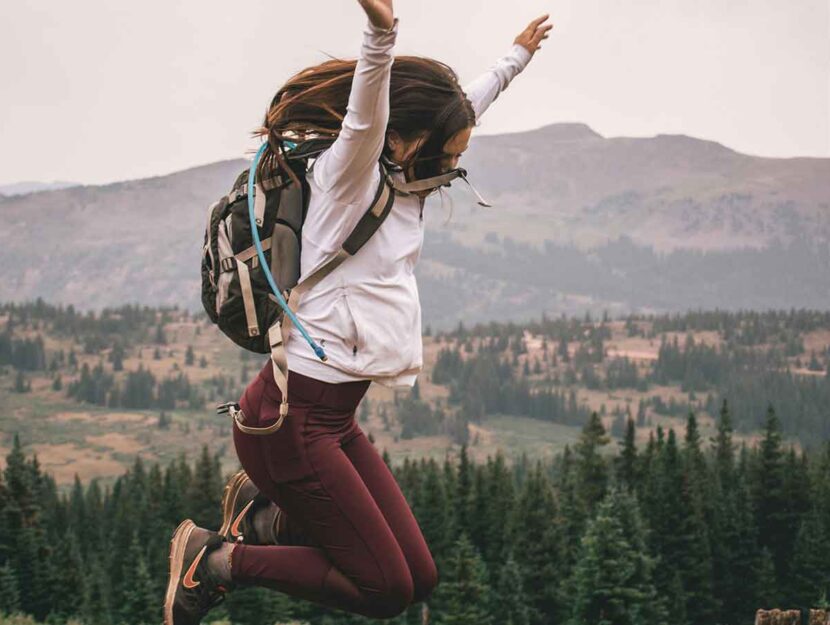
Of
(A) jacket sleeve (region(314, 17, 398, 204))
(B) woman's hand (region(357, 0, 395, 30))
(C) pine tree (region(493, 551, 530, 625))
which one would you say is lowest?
(C) pine tree (region(493, 551, 530, 625))

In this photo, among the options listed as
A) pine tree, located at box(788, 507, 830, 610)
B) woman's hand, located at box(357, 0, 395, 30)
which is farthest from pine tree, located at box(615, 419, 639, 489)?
woman's hand, located at box(357, 0, 395, 30)

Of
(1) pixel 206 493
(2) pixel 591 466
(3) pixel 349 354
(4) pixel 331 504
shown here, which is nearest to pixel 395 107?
(3) pixel 349 354

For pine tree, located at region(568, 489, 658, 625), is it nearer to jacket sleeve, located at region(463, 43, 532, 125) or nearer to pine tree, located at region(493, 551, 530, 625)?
pine tree, located at region(493, 551, 530, 625)

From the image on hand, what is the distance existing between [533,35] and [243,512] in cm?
356

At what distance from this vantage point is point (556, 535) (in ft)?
342

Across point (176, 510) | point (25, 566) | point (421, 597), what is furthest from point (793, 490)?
point (421, 597)

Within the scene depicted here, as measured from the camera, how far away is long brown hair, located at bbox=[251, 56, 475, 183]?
600 centimetres

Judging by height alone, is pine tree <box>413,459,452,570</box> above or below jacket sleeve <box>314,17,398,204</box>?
below

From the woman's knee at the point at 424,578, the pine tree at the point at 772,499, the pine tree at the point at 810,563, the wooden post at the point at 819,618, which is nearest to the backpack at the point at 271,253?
the woman's knee at the point at 424,578

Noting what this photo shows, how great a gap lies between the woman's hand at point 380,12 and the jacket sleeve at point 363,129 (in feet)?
0.10

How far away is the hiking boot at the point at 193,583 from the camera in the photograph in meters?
6.63

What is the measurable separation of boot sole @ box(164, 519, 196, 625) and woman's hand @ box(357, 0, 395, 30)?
3.22 metres

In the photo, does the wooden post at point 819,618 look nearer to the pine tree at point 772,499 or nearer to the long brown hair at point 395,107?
the long brown hair at point 395,107

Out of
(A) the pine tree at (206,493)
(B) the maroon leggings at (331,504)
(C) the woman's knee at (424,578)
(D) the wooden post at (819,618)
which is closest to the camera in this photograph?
(B) the maroon leggings at (331,504)
